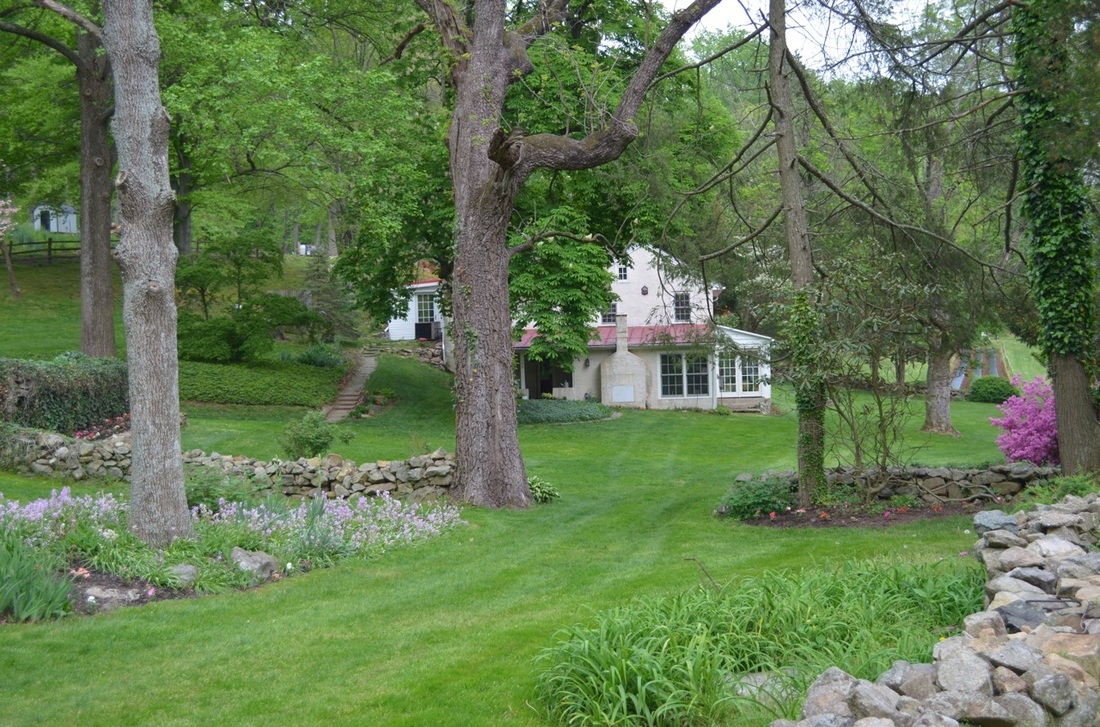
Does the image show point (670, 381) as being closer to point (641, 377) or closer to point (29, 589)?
point (641, 377)

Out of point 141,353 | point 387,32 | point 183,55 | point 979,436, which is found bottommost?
point 979,436

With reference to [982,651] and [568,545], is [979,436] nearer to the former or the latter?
[568,545]

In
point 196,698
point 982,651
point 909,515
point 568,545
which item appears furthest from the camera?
point 909,515

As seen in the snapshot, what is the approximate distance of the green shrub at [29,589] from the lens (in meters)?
7.41

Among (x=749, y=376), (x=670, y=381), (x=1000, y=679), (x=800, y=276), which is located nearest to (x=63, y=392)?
(x=800, y=276)

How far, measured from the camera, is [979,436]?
3025 centimetres

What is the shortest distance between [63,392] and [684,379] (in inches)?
923

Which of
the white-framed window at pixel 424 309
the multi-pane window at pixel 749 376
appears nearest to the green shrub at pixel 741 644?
the multi-pane window at pixel 749 376

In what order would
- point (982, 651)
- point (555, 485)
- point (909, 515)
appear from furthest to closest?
point (555, 485), point (909, 515), point (982, 651)

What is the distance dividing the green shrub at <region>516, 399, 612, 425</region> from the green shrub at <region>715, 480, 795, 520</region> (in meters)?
16.3

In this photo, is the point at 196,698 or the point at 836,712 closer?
the point at 836,712

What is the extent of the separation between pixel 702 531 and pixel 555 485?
5.84 m

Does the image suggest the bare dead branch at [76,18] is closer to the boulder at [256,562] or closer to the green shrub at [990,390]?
the boulder at [256,562]

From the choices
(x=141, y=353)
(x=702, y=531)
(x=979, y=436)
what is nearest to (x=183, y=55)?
(x=141, y=353)
